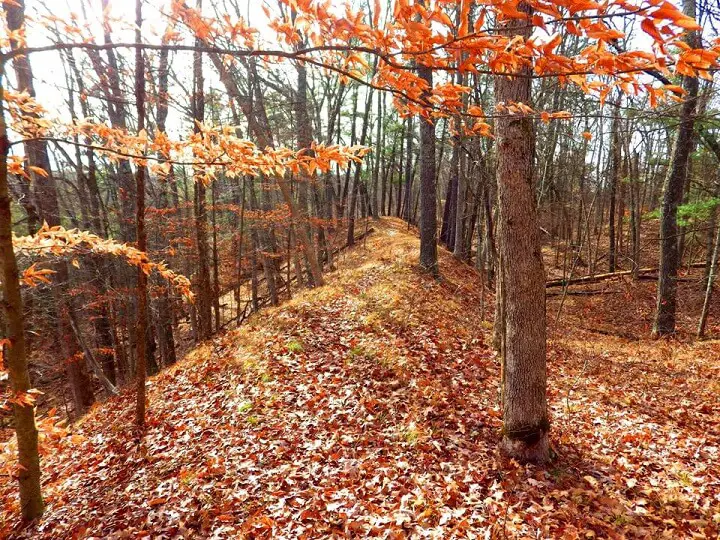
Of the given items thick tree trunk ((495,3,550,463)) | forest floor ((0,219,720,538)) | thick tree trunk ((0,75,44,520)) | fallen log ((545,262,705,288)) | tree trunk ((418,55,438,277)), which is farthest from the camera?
fallen log ((545,262,705,288))

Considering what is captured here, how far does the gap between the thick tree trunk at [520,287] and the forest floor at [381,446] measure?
1.64ft

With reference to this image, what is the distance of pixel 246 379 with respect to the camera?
706 centimetres

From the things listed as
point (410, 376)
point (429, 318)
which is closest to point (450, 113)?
point (410, 376)

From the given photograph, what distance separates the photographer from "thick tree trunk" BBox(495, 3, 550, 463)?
166 inches

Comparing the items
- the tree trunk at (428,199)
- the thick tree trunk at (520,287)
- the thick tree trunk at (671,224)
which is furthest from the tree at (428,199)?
the thick tree trunk at (520,287)

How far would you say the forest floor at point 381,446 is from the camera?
403 cm

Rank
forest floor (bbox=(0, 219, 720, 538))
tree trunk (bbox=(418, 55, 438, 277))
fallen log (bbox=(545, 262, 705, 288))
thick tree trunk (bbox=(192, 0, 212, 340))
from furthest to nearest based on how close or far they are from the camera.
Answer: fallen log (bbox=(545, 262, 705, 288)) → tree trunk (bbox=(418, 55, 438, 277)) → thick tree trunk (bbox=(192, 0, 212, 340)) → forest floor (bbox=(0, 219, 720, 538))

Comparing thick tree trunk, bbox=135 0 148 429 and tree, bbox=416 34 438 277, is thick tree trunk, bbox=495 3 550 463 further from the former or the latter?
tree, bbox=416 34 438 277

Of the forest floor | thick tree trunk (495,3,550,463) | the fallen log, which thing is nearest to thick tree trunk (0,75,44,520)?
the forest floor

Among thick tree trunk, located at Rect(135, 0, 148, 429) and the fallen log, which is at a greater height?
thick tree trunk, located at Rect(135, 0, 148, 429)

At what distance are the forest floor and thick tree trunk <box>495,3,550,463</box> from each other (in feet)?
1.64

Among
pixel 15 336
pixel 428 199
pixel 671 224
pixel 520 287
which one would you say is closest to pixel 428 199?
pixel 428 199

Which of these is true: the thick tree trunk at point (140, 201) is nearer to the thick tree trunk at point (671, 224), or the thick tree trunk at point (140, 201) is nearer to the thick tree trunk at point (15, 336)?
the thick tree trunk at point (15, 336)

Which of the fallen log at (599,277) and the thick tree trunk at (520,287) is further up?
the thick tree trunk at (520,287)
